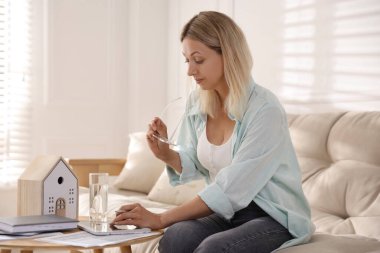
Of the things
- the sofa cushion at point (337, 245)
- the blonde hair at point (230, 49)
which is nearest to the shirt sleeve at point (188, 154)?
the blonde hair at point (230, 49)

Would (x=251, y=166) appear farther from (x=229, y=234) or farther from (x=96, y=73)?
(x=96, y=73)

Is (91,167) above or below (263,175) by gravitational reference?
below

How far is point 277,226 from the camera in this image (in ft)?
6.14

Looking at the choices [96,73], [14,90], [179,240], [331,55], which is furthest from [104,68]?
[179,240]

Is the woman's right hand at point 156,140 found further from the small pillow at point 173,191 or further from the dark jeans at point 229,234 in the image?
the small pillow at point 173,191

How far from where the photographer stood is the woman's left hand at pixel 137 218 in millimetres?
1846

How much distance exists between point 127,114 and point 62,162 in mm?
2717

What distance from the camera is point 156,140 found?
2.11 metres

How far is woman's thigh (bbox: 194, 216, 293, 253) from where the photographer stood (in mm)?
1719

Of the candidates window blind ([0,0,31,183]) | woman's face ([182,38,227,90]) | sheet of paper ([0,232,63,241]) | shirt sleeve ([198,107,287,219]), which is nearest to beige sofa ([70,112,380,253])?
shirt sleeve ([198,107,287,219])

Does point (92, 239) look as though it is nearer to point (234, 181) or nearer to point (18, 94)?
point (234, 181)

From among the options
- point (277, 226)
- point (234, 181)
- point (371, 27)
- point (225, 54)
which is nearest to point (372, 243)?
point (277, 226)

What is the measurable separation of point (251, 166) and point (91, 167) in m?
2.02

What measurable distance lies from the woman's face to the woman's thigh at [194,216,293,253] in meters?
0.46
